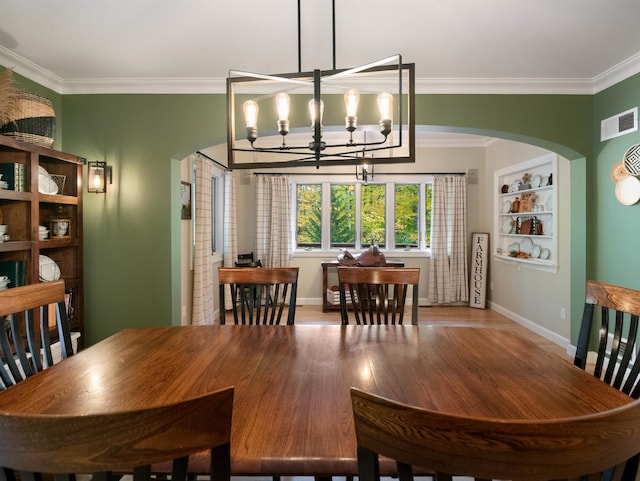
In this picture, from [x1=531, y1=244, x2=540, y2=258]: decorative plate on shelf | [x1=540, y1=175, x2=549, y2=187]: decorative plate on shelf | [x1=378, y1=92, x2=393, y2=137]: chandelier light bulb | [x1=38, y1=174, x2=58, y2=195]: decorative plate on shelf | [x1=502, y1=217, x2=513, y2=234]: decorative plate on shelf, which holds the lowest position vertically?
[x1=531, y1=244, x2=540, y2=258]: decorative plate on shelf

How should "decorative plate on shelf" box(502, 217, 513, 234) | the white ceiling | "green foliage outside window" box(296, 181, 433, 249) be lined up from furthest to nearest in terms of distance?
1. "green foliage outside window" box(296, 181, 433, 249)
2. "decorative plate on shelf" box(502, 217, 513, 234)
3. the white ceiling

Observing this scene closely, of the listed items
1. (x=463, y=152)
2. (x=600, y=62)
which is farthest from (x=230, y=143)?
(x=463, y=152)

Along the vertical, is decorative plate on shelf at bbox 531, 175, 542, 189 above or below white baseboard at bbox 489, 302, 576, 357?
above

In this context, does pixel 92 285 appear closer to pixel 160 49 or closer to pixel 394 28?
pixel 160 49

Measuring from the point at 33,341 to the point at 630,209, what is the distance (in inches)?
158

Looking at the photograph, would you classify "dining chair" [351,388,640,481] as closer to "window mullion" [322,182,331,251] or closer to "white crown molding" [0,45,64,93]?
"white crown molding" [0,45,64,93]

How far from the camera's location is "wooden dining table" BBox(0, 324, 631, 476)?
35.2 inches

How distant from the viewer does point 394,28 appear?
8.05 ft

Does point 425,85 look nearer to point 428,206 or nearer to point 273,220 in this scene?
point 428,206

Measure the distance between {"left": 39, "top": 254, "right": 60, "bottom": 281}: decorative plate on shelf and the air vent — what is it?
184 inches


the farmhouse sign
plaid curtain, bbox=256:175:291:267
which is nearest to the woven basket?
plaid curtain, bbox=256:175:291:267

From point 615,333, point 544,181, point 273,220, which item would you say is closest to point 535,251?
point 544,181

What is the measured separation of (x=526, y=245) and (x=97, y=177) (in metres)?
4.92

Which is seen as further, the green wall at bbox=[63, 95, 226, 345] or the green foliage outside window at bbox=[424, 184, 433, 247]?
the green foliage outside window at bbox=[424, 184, 433, 247]
